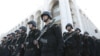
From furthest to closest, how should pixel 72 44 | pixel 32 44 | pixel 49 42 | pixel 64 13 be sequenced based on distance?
pixel 64 13 < pixel 72 44 < pixel 32 44 < pixel 49 42

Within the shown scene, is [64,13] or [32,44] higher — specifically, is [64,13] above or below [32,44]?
above

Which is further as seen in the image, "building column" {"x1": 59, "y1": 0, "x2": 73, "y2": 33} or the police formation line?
"building column" {"x1": 59, "y1": 0, "x2": 73, "y2": 33}

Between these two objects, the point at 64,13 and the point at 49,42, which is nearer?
the point at 49,42

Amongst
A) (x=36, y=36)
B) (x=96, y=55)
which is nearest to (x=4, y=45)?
(x=36, y=36)

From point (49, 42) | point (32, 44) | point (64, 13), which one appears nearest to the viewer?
point (49, 42)

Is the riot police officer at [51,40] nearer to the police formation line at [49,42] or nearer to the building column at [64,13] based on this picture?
the police formation line at [49,42]

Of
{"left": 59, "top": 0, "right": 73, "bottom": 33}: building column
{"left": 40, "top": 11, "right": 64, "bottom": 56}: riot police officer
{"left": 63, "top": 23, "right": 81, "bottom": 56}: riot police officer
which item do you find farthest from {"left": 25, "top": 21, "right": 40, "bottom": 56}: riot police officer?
{"left": 59, "top": 0, "right": 73, "bottom": 33}: building column

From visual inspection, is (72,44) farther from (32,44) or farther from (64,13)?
(64,13)

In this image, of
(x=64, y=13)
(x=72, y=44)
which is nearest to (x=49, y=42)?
(x=72, y=44)

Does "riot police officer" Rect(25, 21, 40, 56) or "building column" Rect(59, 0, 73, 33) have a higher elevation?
"building column" Rect(59, 0, 73, 33)

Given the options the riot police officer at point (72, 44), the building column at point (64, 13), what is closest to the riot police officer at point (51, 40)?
the riot police officer at point (72, 44)

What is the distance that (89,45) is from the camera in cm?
831

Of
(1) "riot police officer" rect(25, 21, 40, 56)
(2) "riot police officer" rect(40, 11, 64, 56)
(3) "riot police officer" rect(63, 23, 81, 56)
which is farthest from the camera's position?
(3) "riot police officer" rect(63, 23, 81, 56)

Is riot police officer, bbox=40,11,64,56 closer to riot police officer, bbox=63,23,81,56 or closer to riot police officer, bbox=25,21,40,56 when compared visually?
riot police officer, bbox=25,21,40,56
